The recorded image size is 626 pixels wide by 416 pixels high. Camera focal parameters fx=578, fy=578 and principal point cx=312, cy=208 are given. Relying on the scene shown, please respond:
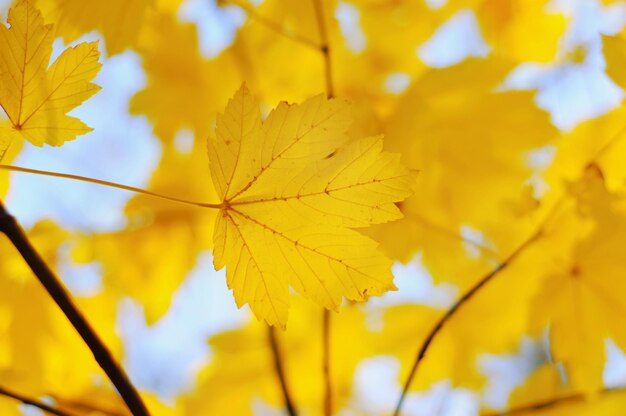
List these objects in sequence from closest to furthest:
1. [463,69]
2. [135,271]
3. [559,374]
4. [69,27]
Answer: [69,27], [463,69], [559,374], [135,271]

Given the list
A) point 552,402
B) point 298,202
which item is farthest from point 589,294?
point 298,202

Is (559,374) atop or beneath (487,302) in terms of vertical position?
beneath

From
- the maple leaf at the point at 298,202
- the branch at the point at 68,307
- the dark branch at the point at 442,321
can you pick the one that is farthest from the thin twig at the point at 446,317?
the branch at the point at 68,307

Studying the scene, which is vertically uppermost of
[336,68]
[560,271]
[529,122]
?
[336,68]

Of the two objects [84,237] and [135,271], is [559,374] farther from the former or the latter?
[84,237]

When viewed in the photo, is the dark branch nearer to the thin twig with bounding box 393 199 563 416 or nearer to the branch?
the thin twig with bounding box 393 199 563 416

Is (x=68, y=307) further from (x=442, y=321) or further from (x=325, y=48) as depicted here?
(x=325, y=48)

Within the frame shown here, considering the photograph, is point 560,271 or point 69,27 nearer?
point 69,27

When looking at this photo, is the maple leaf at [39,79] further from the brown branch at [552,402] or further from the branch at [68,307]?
the brown branch at [552,402]

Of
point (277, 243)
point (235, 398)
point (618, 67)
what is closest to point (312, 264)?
point (277, 243)
